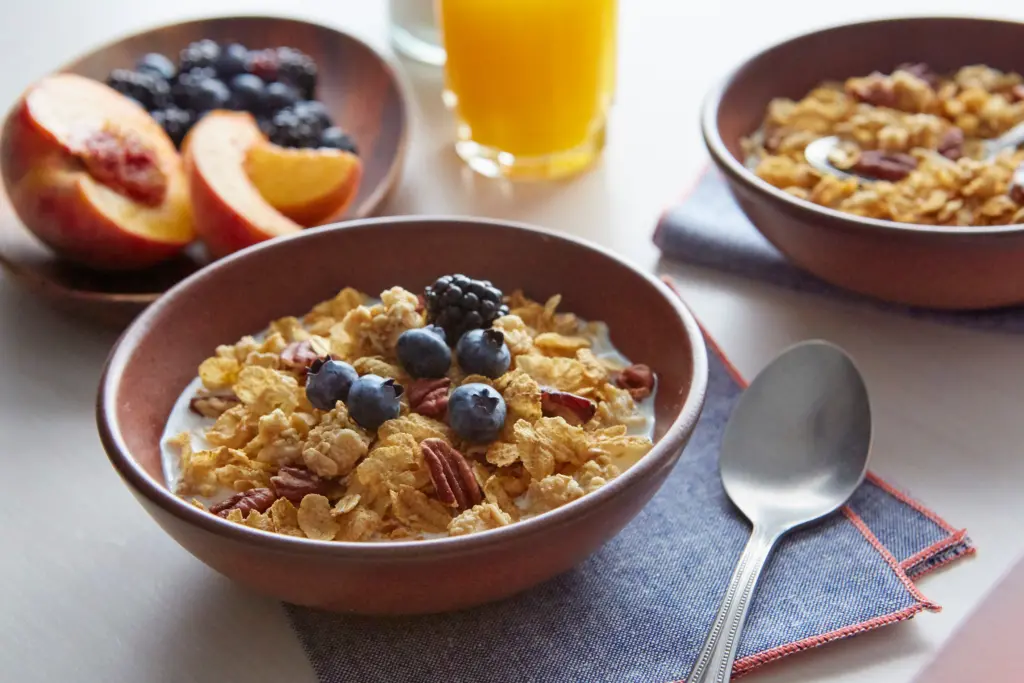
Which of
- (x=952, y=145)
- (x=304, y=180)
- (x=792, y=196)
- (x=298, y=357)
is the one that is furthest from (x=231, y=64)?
(x=952, y=145)

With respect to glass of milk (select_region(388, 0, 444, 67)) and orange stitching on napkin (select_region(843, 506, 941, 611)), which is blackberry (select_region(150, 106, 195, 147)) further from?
orange stitching on napkin (select_region(843, 506, 941, 611))

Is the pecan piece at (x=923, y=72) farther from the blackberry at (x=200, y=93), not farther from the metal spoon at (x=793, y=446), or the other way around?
the blackberry at (x=200, y=93)

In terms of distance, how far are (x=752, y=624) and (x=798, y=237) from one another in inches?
15.3

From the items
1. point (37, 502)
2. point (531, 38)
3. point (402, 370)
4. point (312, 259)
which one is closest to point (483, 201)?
point (531, 38)

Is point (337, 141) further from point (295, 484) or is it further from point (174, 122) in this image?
point (295, 484)

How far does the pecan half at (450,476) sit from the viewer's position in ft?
2.44

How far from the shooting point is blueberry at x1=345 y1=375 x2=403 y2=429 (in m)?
0.78

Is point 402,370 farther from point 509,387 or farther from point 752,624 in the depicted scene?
point 752,624

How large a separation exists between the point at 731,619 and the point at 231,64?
37.5 inches

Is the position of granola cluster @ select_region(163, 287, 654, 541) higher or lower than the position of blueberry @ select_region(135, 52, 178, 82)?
higher

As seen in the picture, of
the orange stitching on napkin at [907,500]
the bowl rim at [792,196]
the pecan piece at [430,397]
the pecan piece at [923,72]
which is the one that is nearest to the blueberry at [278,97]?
the bowl rim at [792,196]

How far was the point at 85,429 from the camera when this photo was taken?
3.21ft

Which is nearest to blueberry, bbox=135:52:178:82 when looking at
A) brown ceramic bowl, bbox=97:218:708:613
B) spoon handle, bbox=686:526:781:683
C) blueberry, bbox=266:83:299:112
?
blueberry, bbox=266:83:299:112

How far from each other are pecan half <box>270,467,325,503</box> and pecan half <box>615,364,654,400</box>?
255 millimetres
